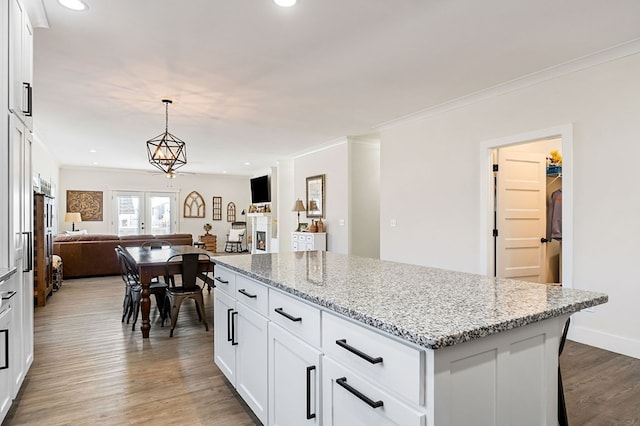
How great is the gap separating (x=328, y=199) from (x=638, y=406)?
542 cm

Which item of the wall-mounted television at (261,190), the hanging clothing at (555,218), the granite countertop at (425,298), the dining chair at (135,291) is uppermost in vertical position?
the wall-mounted television at (261,190)

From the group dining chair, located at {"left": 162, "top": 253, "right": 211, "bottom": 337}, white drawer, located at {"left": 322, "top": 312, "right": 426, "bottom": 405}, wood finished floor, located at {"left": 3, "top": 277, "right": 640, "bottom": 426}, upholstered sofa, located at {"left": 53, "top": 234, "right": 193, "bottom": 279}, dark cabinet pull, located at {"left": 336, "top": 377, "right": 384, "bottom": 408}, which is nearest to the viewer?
white drawer, located at {"left": 322, "top": 312, "right": 426, "bottom": 405}

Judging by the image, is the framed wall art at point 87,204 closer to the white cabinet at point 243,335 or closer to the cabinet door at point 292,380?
the white cabinet at point 243,335

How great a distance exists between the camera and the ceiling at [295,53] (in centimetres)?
257

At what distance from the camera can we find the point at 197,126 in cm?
577

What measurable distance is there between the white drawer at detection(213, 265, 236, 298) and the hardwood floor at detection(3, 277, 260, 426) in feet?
2.22

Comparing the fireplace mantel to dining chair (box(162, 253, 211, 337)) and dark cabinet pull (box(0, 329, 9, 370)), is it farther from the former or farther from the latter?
dark cabinet pull (box(0, 329, 9, 370))

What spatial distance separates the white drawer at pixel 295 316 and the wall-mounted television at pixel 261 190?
354 inches

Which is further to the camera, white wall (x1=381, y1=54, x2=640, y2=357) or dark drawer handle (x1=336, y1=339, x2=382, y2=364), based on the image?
white wall (x1=381, y1=54, x2=640, y2=357)

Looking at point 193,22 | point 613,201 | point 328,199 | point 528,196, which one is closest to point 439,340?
point 193,22

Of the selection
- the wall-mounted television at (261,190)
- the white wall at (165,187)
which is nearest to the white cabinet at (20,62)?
the wall-mounted television at (261,190)

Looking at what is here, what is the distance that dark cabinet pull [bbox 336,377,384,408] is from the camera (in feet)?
3.70

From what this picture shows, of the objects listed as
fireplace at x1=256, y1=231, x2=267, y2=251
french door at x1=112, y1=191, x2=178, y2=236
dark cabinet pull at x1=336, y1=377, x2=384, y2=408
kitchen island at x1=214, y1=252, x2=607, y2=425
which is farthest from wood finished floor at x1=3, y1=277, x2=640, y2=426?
french door at x1=112, y1=191, x2=178, y2=236

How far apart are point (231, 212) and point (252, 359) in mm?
11108
